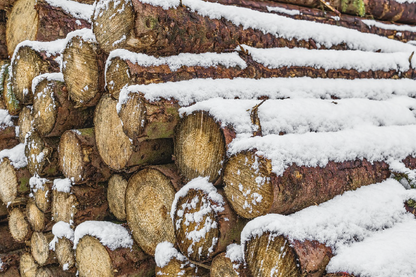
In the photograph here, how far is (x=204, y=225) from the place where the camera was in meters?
1.54

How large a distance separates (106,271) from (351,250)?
152cm

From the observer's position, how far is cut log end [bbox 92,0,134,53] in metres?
1.78

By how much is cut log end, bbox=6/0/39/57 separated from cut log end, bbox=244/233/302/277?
2.54 metres

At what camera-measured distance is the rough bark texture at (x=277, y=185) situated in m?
1.33

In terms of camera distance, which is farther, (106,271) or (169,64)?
(106,271)

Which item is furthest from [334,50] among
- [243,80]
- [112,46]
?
[112,46]

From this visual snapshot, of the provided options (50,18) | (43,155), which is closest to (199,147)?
(43,155)

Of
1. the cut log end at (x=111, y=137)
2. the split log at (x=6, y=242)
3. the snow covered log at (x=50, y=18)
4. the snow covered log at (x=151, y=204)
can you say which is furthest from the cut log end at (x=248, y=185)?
the split log at (x=6, y=242)

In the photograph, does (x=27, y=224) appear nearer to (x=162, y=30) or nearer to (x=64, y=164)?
(x=64, y=164)

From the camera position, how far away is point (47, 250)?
278cm

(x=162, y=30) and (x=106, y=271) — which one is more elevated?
(x=162, y=30)

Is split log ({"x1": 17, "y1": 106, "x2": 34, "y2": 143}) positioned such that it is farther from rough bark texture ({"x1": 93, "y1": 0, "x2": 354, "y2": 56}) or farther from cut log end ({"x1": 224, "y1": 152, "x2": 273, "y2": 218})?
cut log end ({"x1": 224, "y1": 152, "x2": 273, "y2": 218})

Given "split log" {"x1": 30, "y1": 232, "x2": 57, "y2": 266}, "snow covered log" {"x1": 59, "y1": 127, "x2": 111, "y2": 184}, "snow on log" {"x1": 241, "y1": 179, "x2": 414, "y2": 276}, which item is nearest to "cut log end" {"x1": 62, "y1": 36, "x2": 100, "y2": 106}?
"snow covered log" {"x1": 59, "y1": 127, "x2": 111, "y2": 184}

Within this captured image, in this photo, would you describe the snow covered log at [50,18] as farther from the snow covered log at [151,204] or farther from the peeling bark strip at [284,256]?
the peeling bark strip at [284,256]
